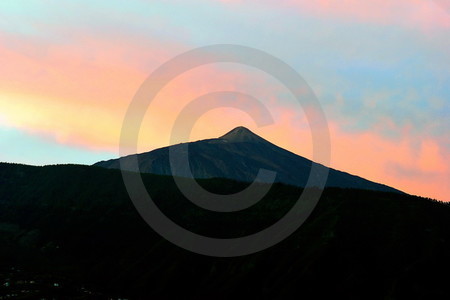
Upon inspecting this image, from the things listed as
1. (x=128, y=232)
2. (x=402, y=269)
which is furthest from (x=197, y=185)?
(x=402, y=269)

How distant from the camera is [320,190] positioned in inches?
6093

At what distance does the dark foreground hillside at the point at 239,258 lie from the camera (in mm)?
103125

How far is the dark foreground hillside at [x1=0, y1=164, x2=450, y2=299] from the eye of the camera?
103125mm

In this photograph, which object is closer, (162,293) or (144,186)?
(162,293)

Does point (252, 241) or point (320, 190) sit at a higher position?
point (320, 190)

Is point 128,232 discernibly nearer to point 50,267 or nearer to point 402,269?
point 50,267

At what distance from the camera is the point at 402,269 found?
105625mm

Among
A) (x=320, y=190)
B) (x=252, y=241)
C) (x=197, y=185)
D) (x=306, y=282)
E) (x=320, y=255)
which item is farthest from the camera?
(x=197, y=185)

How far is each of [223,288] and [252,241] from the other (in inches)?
893

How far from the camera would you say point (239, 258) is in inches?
4892

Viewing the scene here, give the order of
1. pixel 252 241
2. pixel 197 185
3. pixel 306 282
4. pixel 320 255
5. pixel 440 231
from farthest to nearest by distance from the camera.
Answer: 1. pixel 197 185
2. pixel 252 241
3. pixel 440 231
4. pixel 320 255
5. pixel 306 282

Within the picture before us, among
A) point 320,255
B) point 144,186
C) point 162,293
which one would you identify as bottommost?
point 162,293

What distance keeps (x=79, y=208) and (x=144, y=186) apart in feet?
88.3

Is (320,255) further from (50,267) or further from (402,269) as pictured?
(50,267)
